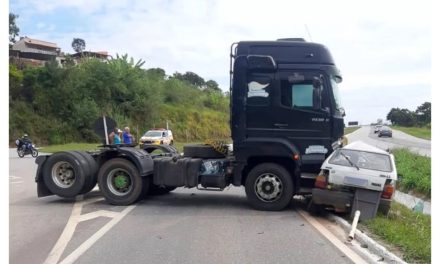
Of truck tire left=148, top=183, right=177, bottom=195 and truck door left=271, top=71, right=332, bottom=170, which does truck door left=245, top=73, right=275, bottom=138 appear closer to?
truck door left=271, top=71, right=332, bottom=170

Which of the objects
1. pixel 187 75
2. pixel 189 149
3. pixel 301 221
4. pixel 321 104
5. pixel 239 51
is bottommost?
pixel 301 221

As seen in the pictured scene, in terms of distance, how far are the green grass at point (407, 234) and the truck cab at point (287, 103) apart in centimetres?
A: 194

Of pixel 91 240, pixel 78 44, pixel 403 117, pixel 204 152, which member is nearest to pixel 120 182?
pixel 204 152

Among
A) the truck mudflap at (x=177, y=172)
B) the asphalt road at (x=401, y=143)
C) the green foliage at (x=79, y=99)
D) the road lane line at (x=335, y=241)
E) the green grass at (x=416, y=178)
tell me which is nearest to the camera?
the road lane line at (x=335, y=241)

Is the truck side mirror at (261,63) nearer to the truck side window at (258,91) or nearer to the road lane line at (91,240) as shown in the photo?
the truck side window at (258,91)

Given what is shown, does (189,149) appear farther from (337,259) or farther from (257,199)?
(337,259)

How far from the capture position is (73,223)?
28.4 feet

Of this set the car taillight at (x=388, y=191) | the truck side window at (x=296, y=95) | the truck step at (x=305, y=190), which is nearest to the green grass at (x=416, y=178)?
the truck step at (x=305, y=190)

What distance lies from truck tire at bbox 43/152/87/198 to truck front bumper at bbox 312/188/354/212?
196 inches

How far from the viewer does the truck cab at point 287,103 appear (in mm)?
10008

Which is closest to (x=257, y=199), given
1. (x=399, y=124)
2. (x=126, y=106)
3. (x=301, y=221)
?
(x=301, y=221)

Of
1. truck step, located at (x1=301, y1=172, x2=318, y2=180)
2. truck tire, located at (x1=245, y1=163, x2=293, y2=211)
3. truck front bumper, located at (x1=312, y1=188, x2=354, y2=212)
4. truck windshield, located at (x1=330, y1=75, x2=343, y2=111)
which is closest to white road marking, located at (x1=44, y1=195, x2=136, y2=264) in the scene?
truck tire, located at (x1=245, y1=163, x2=293, y2=211)

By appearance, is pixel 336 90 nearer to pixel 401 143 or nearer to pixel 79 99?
pixel 401 143

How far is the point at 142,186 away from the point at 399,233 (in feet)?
17.7
